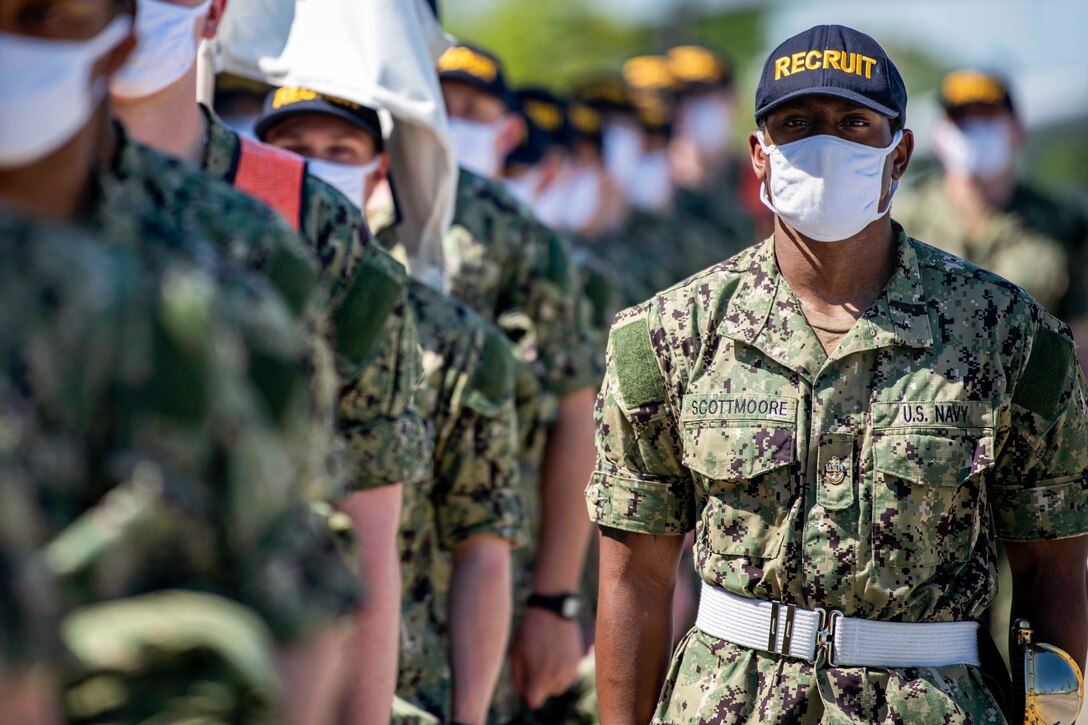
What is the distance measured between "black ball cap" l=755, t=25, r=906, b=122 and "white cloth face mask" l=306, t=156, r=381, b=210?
3.84 feet

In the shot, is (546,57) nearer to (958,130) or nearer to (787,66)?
(958,130)

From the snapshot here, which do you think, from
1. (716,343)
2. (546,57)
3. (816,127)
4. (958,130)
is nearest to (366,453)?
(716,343)

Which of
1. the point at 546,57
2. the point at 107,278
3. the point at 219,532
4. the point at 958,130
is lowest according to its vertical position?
the point at 219,532

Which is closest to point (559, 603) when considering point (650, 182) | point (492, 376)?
point (492, 376)

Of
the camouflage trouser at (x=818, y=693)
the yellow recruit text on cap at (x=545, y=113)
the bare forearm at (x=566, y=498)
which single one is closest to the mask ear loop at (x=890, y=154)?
the camouflage trouser at (x=818, y=693)

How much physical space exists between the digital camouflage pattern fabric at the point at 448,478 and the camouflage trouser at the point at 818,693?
115 centimetres

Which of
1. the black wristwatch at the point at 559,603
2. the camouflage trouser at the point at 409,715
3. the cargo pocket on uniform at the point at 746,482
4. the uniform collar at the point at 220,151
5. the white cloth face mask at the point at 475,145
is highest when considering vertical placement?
the white cloth face mask at the point at 475,145

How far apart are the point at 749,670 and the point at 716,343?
699mm

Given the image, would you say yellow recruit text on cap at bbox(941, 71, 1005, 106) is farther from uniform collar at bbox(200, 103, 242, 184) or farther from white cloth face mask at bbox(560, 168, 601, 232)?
uniform collar at bbox(200, 103, 242, 184)

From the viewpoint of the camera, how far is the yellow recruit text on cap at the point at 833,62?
3.63 meters

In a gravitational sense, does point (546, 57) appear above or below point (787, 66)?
above

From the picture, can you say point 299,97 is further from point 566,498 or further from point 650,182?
point 650,182

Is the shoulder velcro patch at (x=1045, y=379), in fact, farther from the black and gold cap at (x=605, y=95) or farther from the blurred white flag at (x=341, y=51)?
the black and gold cap at (x=605, y=95)

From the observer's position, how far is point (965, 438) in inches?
139
